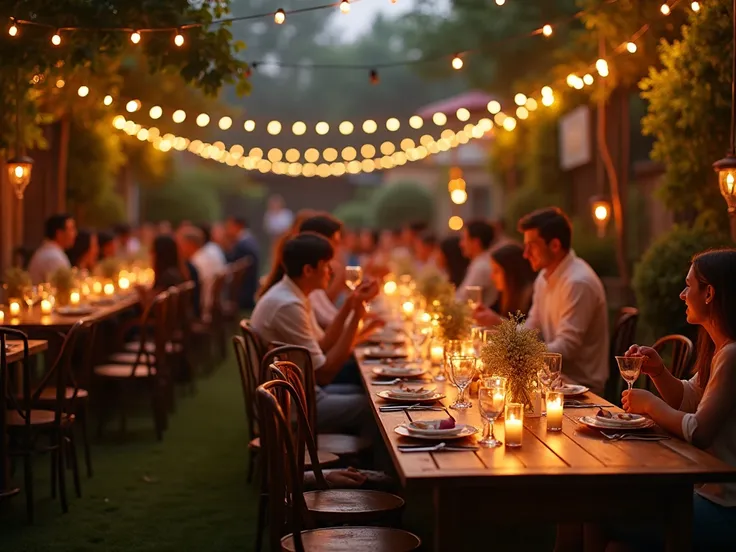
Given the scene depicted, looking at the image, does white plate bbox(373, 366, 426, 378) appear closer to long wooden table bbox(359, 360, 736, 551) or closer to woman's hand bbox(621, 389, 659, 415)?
woman's hand bbox(621, 389, 659, 415)

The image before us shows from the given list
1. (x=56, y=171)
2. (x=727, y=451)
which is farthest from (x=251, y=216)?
(x=727, y=451)

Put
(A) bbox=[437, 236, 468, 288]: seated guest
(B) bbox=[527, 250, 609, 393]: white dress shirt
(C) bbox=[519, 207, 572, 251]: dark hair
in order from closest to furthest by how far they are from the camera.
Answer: (B) bbox=[527, 250, 609, 393]: white dress shirt
(C) bbox=[519, 207, 572, 251]: dark hair
(A) bbox=[437, 236, 468, 288]: seated guest

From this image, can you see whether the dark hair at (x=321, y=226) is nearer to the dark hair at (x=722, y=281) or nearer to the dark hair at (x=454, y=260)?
the dark hair at (x=454, y=260)

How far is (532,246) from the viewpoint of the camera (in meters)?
5.96

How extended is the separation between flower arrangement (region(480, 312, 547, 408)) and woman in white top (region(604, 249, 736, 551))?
341mm

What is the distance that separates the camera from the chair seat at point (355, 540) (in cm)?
345

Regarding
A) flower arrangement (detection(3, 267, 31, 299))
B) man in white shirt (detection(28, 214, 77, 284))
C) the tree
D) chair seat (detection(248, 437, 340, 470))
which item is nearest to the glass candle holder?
chair seat (detection(248, 437, 340, 470))

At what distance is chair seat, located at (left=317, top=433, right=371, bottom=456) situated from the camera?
16.6 feet

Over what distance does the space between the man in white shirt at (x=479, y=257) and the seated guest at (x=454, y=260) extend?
847 mm

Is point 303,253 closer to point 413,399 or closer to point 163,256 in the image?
point 413,399

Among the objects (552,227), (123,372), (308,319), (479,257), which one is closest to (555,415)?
(308,319)

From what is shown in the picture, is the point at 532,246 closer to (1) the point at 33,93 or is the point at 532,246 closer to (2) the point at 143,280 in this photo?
(1) the point at 33,93

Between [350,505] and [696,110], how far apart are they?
12.0 ft

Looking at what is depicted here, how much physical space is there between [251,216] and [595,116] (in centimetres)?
2349
